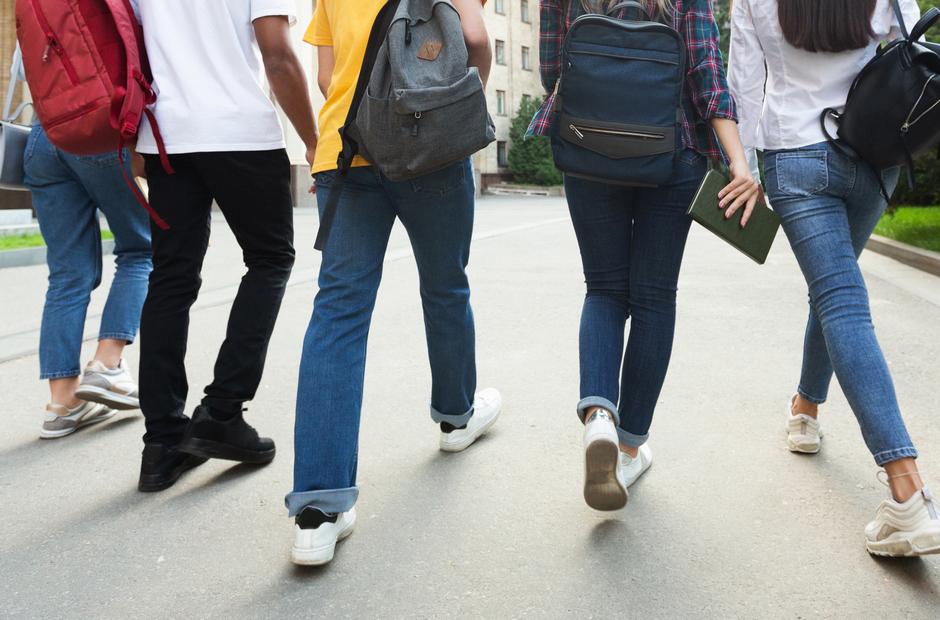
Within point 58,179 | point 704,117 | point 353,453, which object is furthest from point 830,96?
point 58,179

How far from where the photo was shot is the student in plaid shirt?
103 inches

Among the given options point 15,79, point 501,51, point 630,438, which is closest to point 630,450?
point 630,438

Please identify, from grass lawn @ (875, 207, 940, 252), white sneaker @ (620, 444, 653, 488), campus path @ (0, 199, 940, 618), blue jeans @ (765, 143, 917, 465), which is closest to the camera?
campus path @ (0, 199, 940, 618)

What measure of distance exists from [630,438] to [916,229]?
36.7 ft

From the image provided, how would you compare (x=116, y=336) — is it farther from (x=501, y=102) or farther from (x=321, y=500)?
(x=501, y=102)

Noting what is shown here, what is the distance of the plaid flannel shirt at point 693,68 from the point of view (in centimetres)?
261

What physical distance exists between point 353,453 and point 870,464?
1.90m

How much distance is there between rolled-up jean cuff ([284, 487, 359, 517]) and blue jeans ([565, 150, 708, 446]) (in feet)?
2.40

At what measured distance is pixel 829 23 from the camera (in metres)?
2.69

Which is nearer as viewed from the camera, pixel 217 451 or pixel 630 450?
pixel 630 450

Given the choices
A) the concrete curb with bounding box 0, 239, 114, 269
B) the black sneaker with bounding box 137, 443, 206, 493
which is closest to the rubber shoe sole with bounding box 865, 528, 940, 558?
the black sneaker with bounding box 137, 443, 206, 493

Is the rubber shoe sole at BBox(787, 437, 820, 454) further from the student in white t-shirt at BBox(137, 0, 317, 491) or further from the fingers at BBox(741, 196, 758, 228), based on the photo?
the student in white t-shirt at BBox(137, 0, 317, 491)

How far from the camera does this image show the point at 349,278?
8.65 ft

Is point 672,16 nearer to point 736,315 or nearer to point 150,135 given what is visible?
point 150,135
